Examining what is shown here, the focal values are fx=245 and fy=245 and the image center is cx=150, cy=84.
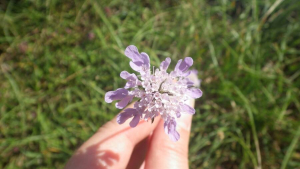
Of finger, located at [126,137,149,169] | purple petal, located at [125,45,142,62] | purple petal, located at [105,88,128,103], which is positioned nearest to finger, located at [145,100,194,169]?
finger, located at [126,137,149,169]

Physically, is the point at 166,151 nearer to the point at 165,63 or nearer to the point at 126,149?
the point at 126,149

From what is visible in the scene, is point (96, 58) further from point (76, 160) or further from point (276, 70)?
point (276, 70)

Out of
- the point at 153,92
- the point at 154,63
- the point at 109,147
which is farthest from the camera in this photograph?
the point at 154,63

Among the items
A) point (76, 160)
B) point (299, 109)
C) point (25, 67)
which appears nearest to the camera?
point (76, 160)

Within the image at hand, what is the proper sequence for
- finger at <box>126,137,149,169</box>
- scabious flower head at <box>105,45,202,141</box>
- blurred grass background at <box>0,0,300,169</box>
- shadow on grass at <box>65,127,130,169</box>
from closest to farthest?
scabious flower head at <box>105,45,202,141</box> → shadow on grass at <box>65,127,130,169</box> → finger at <box>126,137,149,169</box> → blurred grass background at <box>0,0,300,169</box>

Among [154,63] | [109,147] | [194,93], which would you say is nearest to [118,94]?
[194,93]

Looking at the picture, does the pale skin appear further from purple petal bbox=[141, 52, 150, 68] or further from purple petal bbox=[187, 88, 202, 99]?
purple petal bbox=[141, 52, 150, 68]

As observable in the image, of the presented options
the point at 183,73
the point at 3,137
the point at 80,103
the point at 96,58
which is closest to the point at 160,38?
the point at 96,58
